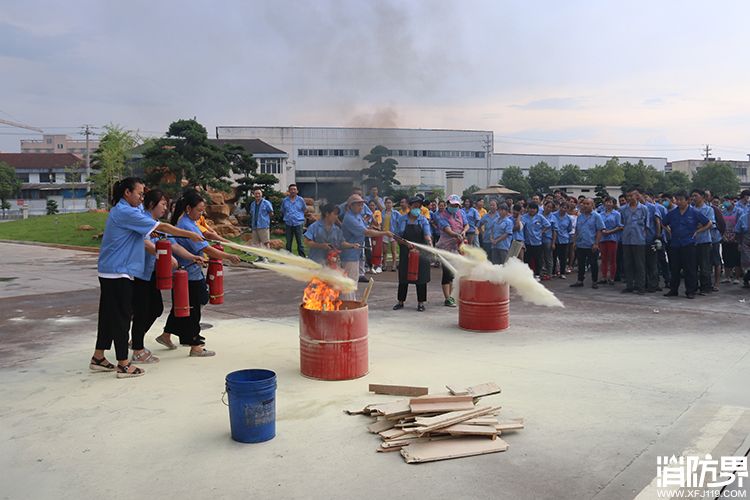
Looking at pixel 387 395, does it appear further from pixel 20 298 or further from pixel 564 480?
pixel 20 298

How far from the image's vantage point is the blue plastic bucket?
4328 millimetres

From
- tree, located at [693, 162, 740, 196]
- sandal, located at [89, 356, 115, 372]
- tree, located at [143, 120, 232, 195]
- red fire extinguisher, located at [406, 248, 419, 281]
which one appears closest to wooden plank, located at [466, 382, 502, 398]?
sandal, located at [89, 356, 115, 372]

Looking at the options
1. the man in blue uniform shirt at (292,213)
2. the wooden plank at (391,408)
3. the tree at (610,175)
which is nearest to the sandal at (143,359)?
the wooden plank at (391,408)

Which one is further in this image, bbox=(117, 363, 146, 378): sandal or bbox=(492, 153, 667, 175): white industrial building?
bbox=(492, 153, 667, 175): white industrial building

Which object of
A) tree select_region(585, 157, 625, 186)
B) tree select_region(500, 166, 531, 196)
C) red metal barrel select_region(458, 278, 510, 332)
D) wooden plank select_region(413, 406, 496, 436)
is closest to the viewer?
Answer: wooden plank select_region(413, 406, 496, 436)

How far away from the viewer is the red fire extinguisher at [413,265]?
31.1 ft

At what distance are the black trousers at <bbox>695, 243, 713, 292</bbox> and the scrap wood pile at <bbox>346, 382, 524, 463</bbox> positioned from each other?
8.26m

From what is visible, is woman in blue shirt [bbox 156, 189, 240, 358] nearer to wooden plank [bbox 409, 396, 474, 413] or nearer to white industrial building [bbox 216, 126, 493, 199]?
wooden plank [bbox 409, 396, 474, 413]

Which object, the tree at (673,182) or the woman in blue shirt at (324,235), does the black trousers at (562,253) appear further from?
the tree at (673,182)

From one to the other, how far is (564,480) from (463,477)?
658 millimetres

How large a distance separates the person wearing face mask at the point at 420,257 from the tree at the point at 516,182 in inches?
2051

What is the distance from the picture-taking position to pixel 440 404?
15.6 ft

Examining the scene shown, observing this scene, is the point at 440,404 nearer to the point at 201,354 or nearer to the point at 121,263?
the point at 201,354

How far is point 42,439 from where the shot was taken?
4.57 meters
